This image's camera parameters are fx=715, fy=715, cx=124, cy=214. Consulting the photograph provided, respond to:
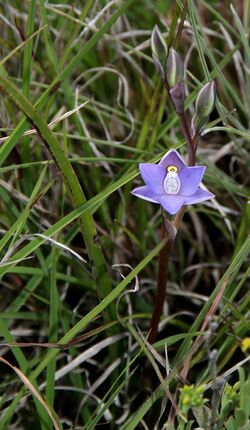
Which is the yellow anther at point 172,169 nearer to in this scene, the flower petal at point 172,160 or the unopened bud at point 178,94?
the flower petal at point 172,160

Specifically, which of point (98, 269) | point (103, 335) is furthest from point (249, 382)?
point (103, 335)

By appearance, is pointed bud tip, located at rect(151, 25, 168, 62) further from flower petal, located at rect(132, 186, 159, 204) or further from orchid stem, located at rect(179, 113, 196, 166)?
flower petal, located at rect(132, 186, 159, 204)

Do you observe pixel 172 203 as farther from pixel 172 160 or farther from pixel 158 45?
pixel 158 45

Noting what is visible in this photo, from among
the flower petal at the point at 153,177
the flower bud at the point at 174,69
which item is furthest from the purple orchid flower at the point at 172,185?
the flower bud at the point at 174,69

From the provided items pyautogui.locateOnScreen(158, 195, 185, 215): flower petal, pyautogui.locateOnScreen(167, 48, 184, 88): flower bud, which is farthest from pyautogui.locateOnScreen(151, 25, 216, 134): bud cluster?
pyautogui.locateOnScreen(158, 195, 185, 215): flower petal

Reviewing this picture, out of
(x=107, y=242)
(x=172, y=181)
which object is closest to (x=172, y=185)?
(x=172, y=181)
